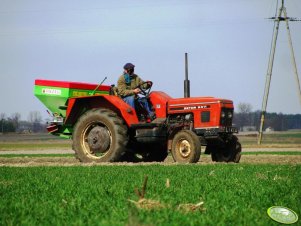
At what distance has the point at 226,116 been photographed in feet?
40.4

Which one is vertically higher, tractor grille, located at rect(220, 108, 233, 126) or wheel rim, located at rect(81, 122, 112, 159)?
tractor grille, located at rect(220, 108, 233, 126)

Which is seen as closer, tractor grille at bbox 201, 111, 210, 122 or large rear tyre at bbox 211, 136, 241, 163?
tractor grille at bbox 201, 111, 210, 122

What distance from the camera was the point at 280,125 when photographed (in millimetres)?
166125

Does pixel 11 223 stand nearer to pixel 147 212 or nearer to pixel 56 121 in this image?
pixel 147 212

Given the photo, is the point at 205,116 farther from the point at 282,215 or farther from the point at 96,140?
the point at 282,215

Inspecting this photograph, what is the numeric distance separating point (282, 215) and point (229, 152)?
8.74 m

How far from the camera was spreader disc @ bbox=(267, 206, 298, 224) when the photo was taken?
3.92m

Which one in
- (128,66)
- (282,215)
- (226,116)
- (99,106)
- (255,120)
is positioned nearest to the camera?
(282,215)

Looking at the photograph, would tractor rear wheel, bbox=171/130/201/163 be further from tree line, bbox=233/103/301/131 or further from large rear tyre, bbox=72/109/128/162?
tree line, bbox=233/103/301/131

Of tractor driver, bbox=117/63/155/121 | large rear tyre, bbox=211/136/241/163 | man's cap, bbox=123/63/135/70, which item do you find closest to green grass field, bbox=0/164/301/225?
tractor driver, bbox=117/63/155/121

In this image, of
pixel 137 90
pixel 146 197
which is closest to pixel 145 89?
pixel 137 90

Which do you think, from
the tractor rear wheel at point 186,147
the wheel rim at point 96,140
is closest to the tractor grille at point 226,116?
the tractor rear wheel at point 186,147

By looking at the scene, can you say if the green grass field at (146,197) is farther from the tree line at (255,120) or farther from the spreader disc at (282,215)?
the tree line at (255,120)

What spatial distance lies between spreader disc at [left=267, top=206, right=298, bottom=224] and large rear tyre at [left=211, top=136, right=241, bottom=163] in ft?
27.2
